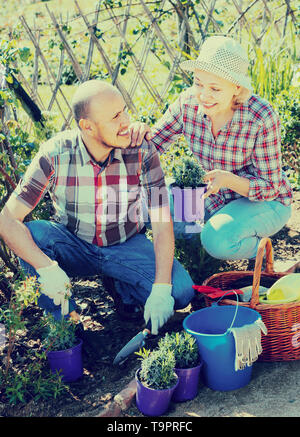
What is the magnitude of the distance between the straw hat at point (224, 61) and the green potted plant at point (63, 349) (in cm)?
130

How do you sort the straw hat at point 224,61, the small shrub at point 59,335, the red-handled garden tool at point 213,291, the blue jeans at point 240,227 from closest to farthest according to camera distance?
the small shrub at point 59,335 → the red-handled garden tool at point 213,291 → the straw hat at point 224,61 → the blue jeans at point 240,227

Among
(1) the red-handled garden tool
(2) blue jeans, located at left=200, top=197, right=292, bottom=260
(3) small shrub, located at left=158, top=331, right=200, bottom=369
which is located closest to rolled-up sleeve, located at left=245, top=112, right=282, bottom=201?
(2) blue jeans, located at left=200, top=197, right=292, bottom=260

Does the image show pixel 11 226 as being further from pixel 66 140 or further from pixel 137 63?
pixel 137 63

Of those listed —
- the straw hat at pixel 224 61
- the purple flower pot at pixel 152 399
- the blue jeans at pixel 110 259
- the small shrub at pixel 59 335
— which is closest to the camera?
the purple flower pot at pixel 152 399

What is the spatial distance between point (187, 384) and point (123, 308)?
2.45 ft

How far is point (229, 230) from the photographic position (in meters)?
2.85

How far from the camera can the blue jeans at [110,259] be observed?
2697 millimetres

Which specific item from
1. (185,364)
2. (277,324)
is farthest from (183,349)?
(277,324)

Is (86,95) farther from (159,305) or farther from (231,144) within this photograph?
(159,305)

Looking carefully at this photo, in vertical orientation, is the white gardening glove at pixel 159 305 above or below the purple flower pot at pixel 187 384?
above

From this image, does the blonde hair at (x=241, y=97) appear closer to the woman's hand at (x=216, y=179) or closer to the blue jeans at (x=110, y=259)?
the woman's hand at (x=216, y=179)

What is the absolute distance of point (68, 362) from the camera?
238 cm

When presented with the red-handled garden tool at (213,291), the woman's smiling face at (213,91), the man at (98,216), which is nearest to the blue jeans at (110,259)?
the man at (98,216)

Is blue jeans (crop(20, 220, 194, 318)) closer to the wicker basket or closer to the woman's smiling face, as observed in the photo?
the wicker basket
